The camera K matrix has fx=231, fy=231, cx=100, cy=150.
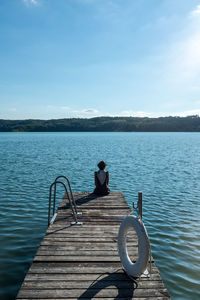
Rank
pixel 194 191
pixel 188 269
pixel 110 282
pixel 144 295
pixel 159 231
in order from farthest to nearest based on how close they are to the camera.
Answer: pixel 194 191 < pixel 159 231 < pixel 188 269 < pixel 110 282 < pixel 144 295

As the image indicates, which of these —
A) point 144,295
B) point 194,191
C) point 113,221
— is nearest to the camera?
point 144,295

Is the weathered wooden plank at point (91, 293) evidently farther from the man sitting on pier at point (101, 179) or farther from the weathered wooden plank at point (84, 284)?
the man sitting on pier at point (101, 179)

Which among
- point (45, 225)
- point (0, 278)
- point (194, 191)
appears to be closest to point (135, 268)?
point (0, 278)

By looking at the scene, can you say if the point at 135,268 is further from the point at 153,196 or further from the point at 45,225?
the point at 153,196

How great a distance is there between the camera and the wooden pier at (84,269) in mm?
4332

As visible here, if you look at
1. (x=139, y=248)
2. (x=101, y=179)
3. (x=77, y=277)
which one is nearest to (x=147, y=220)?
(x=101, y=179)

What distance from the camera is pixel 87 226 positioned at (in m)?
7.62

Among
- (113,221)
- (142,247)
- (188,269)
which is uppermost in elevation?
(142,247)

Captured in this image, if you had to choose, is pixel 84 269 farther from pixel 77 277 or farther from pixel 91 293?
pixel 91 293

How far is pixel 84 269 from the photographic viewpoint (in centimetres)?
510

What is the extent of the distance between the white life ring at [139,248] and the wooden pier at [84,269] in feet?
0.89

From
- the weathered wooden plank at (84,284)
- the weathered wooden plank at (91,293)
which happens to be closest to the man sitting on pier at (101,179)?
the weathered wooden plank at (84,284)

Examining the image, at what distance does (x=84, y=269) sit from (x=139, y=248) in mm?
1509

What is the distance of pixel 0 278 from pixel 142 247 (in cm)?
451
